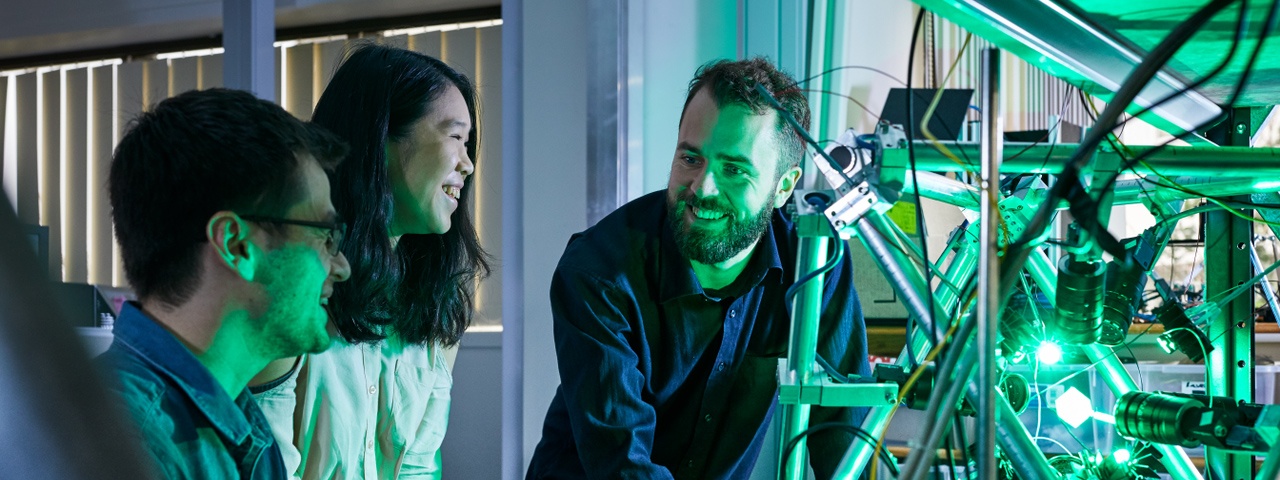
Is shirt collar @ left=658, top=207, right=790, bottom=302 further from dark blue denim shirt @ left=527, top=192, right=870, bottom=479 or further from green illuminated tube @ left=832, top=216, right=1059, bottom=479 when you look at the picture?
green illuminated tube @ left=832, top=216, right=1059, bottom=479

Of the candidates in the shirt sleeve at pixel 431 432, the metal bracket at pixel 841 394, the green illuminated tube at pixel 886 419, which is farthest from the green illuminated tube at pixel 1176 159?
the shirt sleeve at pixel 431 432

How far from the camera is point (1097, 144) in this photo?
860 millimetres

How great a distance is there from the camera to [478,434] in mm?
4520

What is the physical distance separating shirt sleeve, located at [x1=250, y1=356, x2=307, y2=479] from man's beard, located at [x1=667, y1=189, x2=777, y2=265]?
0.67 m

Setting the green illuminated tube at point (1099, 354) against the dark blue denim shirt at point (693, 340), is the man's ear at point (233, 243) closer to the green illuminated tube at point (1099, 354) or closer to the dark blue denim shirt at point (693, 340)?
the dark blue denim shirt at point (693, 340)

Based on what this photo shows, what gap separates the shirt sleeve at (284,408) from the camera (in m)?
1.39

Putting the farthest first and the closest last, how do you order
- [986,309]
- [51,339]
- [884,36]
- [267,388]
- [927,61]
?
[927,61] → [884,36] → [267,388] → [986,309] → [51,339]

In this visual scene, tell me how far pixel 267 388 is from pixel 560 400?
A: 1.92ft

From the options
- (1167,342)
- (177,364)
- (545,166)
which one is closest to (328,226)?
(177,364)

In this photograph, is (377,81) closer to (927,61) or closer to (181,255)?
(181,255)

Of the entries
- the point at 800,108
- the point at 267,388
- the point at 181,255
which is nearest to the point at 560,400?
the point at 267,388

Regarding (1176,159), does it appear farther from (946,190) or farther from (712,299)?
(712,299)

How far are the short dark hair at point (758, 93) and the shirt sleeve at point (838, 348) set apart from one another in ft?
0.81

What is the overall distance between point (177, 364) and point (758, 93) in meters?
1.09
